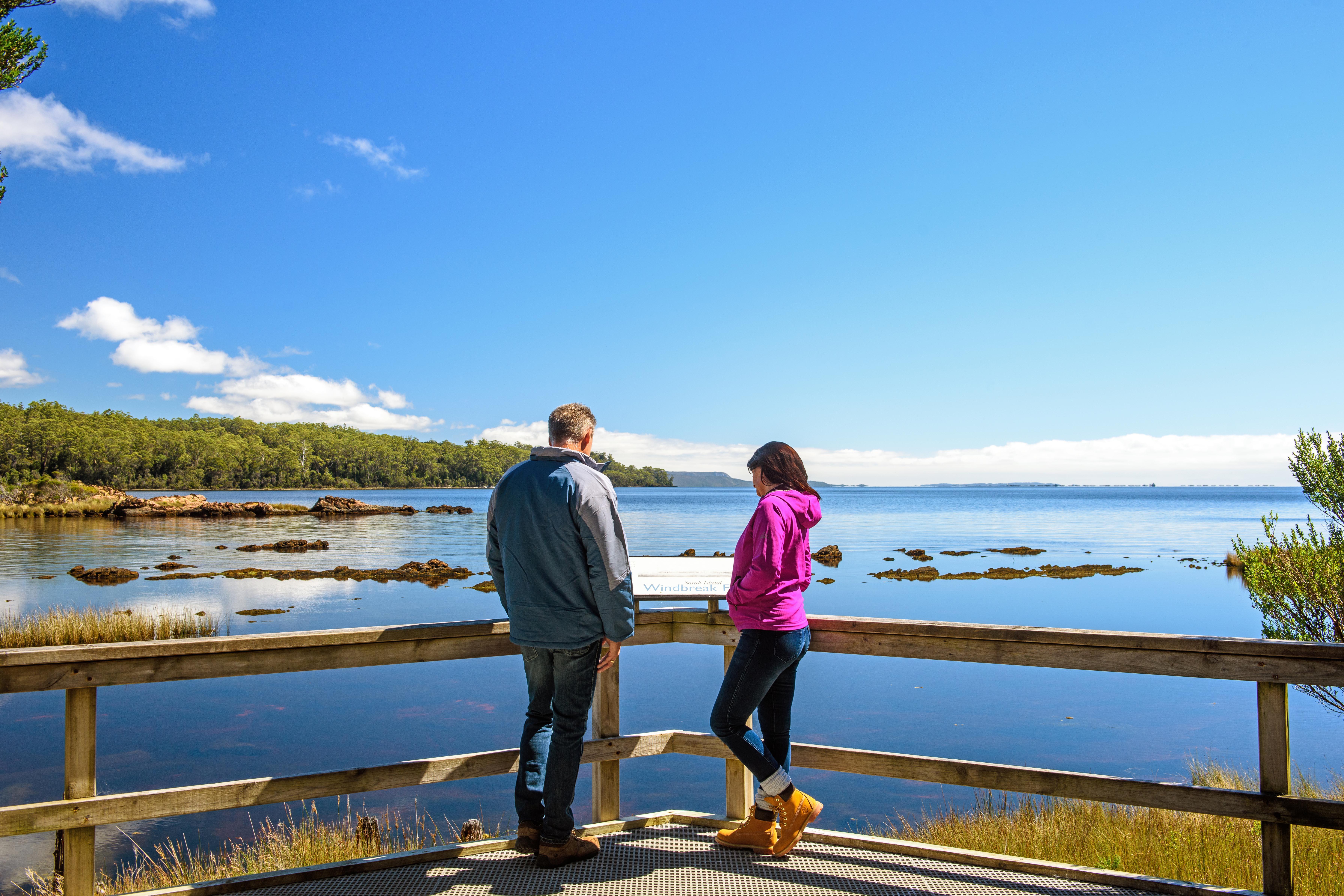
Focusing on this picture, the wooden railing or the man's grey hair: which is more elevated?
the man's grey hair

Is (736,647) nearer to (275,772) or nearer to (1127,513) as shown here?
(275,772)

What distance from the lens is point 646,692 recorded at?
53.6 feet

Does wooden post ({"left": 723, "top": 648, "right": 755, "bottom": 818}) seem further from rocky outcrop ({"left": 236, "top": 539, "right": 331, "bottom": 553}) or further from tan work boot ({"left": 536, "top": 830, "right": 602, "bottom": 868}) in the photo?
rocky outcrop ({"left": 236, "top": 539, "right": 331, "bottom": 553})

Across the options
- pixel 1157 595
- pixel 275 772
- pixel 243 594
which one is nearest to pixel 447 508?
pixel 243 594

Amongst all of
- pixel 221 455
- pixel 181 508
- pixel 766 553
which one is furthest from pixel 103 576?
pixel 221 455

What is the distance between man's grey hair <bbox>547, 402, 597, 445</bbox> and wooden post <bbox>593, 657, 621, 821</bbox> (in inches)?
42.9

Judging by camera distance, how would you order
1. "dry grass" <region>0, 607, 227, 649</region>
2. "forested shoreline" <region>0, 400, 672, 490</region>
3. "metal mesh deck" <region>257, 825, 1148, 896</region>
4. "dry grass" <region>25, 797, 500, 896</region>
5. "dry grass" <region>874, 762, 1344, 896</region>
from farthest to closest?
"forested shoreline" <region>0, 400, 672, 490</region>, "dry grass" <region>0, 607, 227, 649</region>, "dry grass" <region>25, 797, 500, 896</region>, "dry grass" <region>874, 762, 1344, 896</region>, "metal mesh deck" <region>257, 825, 1148, 896</region>

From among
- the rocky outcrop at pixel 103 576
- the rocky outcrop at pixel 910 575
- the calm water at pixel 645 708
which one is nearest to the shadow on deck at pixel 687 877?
the calm water at pixel 645 708

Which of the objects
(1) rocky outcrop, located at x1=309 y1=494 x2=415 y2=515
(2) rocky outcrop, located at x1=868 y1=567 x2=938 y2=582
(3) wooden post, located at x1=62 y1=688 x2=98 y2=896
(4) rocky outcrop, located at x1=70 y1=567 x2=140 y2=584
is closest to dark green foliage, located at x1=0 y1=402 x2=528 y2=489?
(1) rocky outcrop, located at x1=309 y1=494 x2=415 y2=515

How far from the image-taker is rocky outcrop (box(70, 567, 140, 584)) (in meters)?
27.1

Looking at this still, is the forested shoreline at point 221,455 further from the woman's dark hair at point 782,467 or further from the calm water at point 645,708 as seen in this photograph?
the woman's dark hair at point 782,467

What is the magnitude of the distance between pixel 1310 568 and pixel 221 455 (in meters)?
149

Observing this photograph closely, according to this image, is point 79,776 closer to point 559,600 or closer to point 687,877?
point 559,600

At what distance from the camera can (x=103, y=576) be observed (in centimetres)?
2761
